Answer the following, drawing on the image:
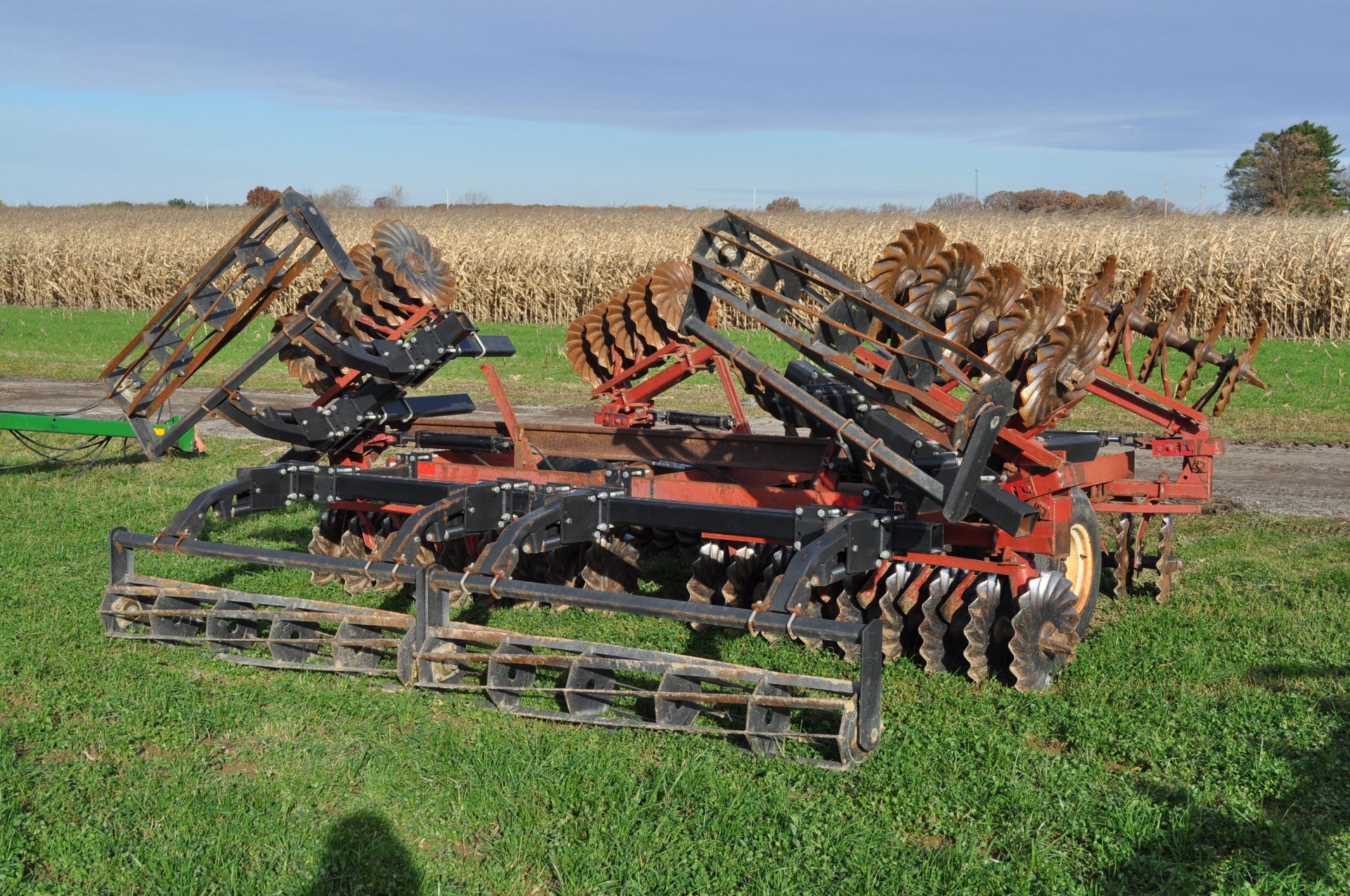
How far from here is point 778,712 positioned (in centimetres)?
465

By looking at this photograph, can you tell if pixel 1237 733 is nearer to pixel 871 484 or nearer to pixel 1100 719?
pixel 1100 719

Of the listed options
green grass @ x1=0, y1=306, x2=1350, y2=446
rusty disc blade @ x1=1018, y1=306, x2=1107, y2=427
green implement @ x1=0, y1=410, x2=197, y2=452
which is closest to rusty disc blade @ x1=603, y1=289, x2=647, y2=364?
rusty disc blade @ x1=1018, y1=306, x2=1107, y2=427

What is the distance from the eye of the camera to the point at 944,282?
5.80 meters

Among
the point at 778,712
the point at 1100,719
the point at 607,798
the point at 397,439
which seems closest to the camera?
the point at 607,798

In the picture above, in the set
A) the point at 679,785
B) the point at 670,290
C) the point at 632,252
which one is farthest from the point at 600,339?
the point at 632,252

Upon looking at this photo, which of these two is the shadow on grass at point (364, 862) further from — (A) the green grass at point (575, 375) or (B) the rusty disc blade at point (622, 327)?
(A) the green grass at point (575, 375)

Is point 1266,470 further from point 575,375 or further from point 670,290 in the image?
point 575,375

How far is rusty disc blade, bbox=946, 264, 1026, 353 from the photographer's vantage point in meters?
5.50

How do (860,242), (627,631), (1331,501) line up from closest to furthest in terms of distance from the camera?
(627,631)
(1331,501)
(860,242)

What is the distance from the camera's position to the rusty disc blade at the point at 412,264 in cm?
668

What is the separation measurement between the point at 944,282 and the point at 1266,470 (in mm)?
6233

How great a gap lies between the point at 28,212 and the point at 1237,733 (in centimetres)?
4571

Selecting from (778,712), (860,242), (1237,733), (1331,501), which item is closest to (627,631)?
(778,712)

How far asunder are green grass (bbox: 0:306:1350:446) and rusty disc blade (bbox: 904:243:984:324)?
7570mm
